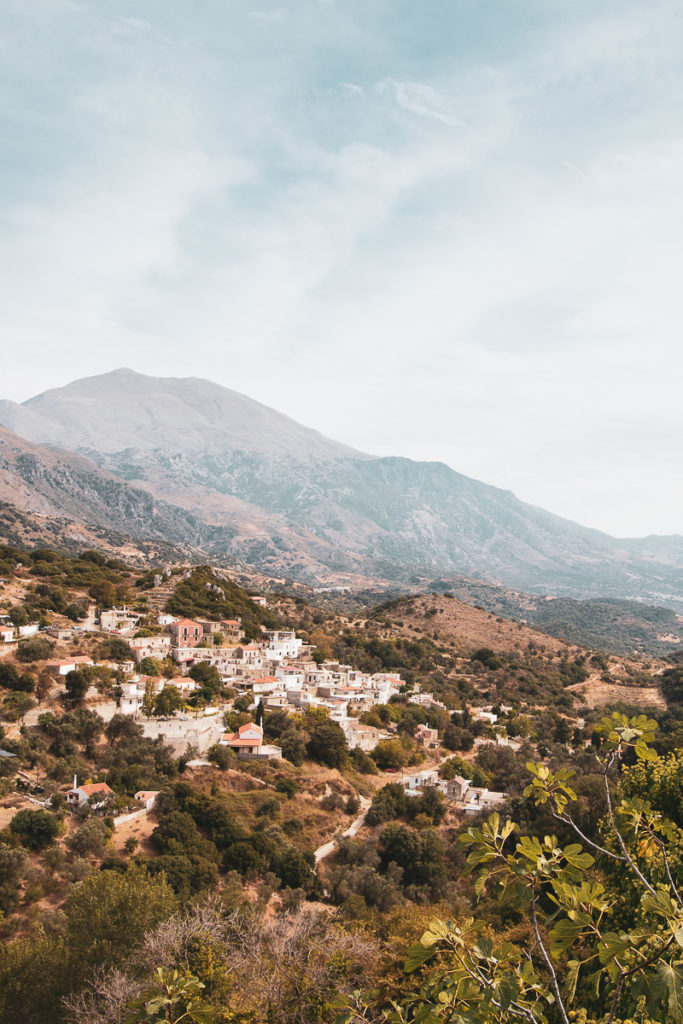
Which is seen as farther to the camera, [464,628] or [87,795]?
[464,628]

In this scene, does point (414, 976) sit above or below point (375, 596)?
above

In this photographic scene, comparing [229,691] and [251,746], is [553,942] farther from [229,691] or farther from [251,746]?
[229,691]

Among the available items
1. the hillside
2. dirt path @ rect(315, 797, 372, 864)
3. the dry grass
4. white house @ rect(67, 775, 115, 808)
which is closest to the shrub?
white house @ rect(67, 775, 115, 808)

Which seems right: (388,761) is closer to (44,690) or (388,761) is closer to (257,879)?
(257,879)

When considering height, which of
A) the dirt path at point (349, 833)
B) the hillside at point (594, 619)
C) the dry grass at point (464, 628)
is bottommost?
the hillside at point (594, 619)

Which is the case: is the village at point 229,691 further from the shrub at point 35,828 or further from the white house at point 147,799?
the shrub at point 35,828

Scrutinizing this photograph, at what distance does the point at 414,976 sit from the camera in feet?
37.3

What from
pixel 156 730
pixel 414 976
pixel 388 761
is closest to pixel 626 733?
→ pixel 414 976

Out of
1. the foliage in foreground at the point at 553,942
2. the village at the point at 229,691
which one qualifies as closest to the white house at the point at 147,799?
the village at the point at 229,691

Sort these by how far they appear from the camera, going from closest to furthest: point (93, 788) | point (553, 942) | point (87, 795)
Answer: point (553, 942)
point (87, 795)
point (93, 788)

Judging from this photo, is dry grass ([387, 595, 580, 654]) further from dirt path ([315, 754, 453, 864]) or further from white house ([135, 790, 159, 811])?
white house ([135, 790, 159, 811])

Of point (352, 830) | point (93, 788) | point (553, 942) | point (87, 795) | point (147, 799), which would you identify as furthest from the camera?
point (352, 830)

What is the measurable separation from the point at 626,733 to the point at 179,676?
3336 cm

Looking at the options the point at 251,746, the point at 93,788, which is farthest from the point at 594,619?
the point at 93,788
